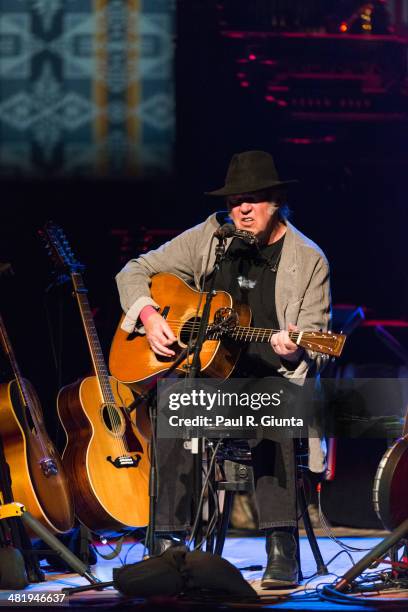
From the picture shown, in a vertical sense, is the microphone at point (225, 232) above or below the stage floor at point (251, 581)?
above

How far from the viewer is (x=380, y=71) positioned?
667cm

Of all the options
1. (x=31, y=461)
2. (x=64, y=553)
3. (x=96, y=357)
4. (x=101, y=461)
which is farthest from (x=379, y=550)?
(x=96, y=357)

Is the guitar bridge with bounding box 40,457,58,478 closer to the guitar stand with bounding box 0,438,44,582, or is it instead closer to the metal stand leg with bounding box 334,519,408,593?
the guitar stand with bounding box 0,438,44,582

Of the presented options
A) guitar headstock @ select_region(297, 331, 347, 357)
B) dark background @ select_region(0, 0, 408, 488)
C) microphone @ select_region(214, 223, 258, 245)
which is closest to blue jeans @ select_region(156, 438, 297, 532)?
guitar headstock @ select_region(297, 331, 347, 357)

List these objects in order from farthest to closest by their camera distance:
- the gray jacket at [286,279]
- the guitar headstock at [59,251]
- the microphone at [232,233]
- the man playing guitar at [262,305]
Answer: the guitar headstock at [59,251] → the gray jacket at [286,279] → the man playing guitar at [262,305] → the microphone at [232,233]

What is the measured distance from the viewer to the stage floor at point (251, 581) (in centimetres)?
331

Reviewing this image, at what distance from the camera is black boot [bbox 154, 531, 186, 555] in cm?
419

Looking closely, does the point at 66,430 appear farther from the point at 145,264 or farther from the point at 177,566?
the point at 177,566

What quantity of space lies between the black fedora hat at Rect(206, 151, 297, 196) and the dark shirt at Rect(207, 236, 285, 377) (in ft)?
0.90

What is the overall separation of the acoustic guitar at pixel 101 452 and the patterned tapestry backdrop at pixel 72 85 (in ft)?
5.92

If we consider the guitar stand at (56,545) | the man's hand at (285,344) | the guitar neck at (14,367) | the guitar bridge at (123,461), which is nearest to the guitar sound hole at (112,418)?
the guitar bridge at (123,461)

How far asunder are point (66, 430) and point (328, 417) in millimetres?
1301

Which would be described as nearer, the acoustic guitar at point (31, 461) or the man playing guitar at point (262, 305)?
the man playing guitar at point (262, 305)

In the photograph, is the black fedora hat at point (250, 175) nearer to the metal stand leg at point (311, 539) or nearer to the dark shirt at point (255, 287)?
the dark shirt at point (255, 287)
